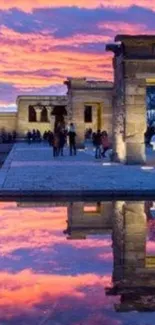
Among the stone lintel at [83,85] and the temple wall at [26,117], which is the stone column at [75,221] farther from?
the temple wall at [26,117]

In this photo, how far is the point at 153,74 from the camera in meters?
28.0

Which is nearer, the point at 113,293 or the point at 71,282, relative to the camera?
the point at 113,293

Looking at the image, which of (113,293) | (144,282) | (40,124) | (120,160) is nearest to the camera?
(113,293)

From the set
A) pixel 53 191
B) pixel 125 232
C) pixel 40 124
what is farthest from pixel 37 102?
pixel 125 232

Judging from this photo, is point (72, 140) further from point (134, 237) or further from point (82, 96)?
point (134, 237)

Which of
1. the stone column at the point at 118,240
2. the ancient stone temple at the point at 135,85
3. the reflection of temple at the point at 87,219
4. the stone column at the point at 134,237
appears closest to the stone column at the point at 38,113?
the ancient stone temple at the point at 135,85

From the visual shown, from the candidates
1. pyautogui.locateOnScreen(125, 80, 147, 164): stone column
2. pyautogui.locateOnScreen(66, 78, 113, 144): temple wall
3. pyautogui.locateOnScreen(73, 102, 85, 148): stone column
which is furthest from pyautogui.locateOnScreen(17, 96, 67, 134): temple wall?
pyautogui.locateOnScreen(125, 80, 147, 164): stone column

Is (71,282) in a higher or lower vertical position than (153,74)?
lower

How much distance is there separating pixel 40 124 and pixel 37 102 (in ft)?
9.23

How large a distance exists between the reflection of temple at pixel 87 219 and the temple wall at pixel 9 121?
7183 cm

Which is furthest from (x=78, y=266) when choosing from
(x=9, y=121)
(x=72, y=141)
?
(x=9, y=121)

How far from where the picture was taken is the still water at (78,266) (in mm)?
7105

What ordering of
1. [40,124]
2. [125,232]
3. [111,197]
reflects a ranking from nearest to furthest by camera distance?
1. [125,232]
2. [111,197]
3. [40,124]

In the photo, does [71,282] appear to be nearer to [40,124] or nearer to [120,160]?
[120,160]
